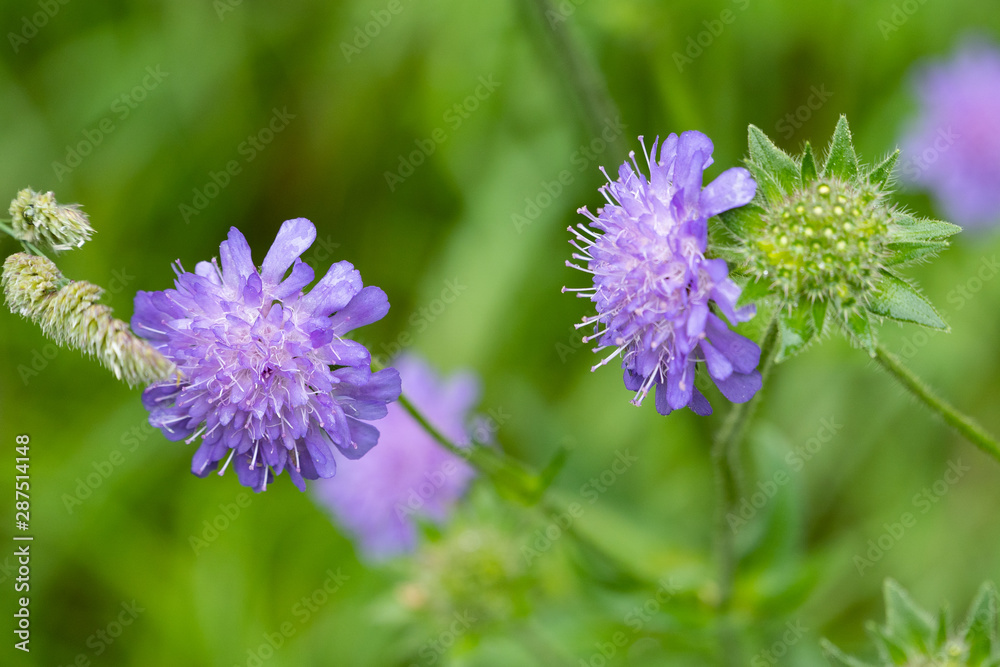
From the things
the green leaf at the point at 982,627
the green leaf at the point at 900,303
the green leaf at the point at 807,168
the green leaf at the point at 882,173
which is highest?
the green leaf at the point at 882,173

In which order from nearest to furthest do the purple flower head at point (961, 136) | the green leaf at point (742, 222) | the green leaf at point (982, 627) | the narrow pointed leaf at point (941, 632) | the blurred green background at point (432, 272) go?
the green leaf at point (742, 222)
the green leaf at point (982, 627)
the narrow pointed leaf at point (941, 632)
the blurred green background at point (432, 272)
the purple flower head at point (961, 136)

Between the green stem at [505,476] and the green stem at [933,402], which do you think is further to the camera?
the green stem at [505,476]

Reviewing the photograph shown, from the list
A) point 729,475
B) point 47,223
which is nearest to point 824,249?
point 729,475

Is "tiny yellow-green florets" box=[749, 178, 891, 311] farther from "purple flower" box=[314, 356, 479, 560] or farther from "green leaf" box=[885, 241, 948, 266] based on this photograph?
"purple flower" box=[314, 356, 479, 560]

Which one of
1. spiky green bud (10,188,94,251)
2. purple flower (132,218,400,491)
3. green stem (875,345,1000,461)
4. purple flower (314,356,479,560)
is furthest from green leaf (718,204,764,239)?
purple flower (314,356,479,560)

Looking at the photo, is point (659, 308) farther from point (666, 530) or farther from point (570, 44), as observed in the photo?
point (666, 530)

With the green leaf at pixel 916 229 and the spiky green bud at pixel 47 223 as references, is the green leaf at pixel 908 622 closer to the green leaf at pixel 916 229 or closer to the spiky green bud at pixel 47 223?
the green leaf at pixel 916 229

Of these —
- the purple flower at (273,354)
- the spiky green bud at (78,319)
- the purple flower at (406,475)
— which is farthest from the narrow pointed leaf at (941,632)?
the spiky green bud at (78,319)

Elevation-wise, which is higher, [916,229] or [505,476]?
[916,229]

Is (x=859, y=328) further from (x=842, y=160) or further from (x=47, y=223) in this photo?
(x=47, y=223)
